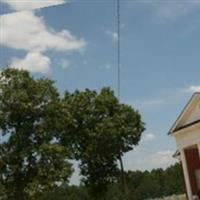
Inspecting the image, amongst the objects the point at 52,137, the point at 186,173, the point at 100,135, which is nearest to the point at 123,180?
the point at 100,135

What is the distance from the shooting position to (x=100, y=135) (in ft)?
159

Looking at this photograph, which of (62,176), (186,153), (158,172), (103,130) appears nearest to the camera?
(186,153)

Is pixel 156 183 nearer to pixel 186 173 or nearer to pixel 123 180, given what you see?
pixel 123 180

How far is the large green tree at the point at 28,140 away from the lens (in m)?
41.4

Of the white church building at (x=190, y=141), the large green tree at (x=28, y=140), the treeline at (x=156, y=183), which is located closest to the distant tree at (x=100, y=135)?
the large green tree at (x=28, y=140)

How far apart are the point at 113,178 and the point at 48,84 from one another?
11227 millimetres

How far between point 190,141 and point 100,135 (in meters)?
17.5

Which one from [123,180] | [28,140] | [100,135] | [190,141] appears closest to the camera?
[190,141]

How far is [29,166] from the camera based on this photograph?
42.0 metres

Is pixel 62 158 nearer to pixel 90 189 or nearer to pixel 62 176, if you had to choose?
pixel 62 176

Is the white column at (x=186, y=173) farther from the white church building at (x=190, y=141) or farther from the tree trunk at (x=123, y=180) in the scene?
the tree trunk at (x=123, y=180)

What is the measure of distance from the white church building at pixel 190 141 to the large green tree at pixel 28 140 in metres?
11.6

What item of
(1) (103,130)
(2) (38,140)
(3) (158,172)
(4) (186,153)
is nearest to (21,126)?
(2) (38,140)

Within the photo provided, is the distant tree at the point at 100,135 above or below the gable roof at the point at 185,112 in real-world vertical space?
above
